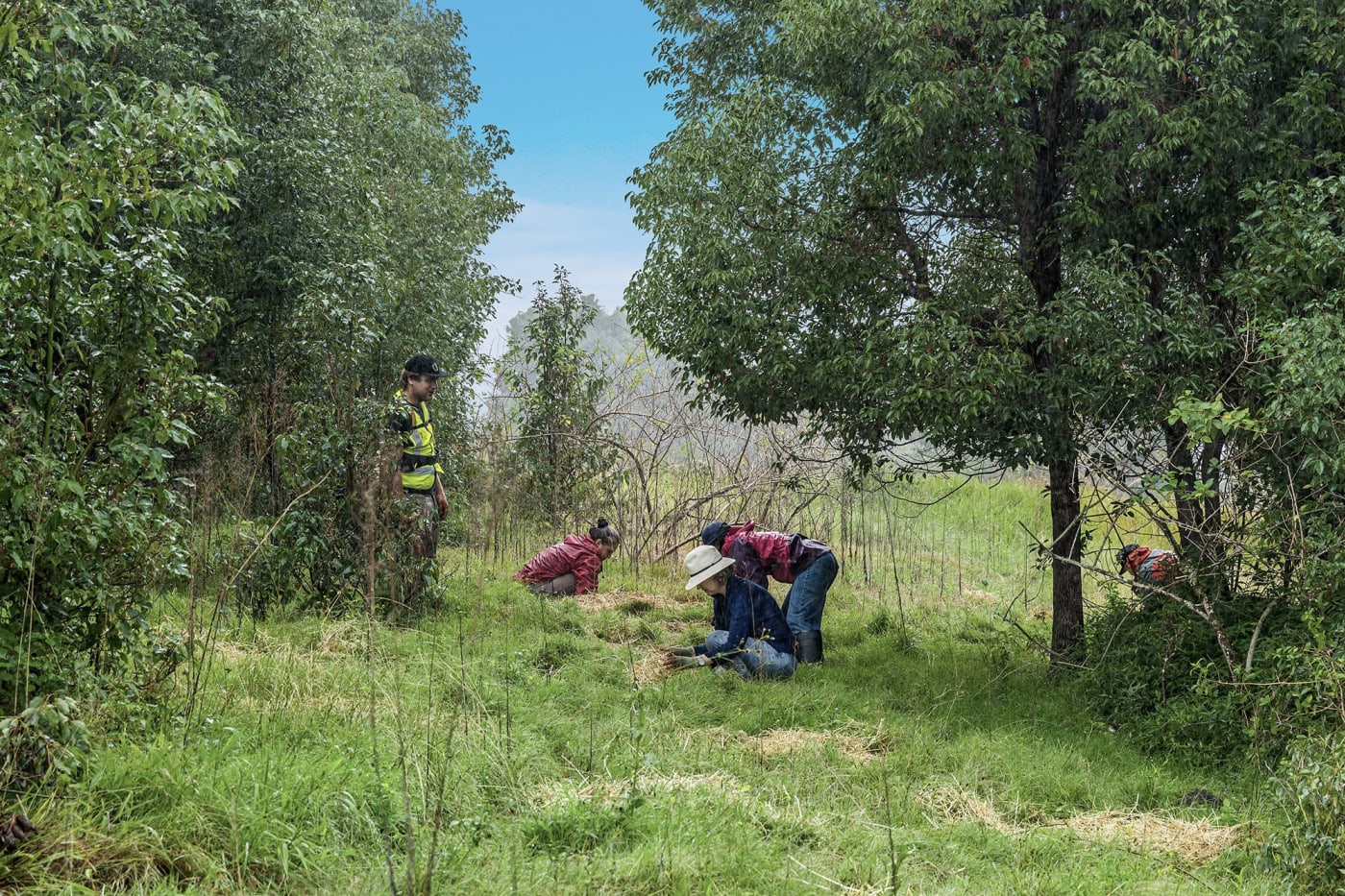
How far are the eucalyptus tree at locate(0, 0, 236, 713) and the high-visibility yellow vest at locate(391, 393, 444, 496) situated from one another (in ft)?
10.8

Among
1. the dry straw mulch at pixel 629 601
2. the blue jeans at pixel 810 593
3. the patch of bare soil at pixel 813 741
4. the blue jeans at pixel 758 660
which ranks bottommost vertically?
the patch of bare soil at pixel 813 741

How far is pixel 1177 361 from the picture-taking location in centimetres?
687

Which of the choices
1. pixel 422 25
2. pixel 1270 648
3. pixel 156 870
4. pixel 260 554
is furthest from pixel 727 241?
pixel 422 25

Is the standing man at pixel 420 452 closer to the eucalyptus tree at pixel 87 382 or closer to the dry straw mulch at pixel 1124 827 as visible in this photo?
the eucalyptus tree at pixel 87 382

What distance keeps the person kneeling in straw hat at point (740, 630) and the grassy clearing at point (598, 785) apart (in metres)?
0.22

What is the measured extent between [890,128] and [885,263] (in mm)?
1266

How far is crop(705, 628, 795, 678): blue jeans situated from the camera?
7195 mm

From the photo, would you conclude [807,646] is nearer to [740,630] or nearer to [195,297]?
[740,630]

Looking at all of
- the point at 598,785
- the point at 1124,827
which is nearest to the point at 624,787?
the point at 598,785

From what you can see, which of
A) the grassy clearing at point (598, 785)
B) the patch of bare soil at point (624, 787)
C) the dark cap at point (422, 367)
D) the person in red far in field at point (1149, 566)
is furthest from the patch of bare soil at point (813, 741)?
the dark cap at point (422, 367)

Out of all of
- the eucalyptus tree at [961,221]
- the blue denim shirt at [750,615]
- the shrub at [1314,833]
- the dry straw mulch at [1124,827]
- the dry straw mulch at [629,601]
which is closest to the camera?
the shrub at [1314,833]

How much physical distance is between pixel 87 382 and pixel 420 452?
395cm

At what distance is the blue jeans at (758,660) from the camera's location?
7.20 metres

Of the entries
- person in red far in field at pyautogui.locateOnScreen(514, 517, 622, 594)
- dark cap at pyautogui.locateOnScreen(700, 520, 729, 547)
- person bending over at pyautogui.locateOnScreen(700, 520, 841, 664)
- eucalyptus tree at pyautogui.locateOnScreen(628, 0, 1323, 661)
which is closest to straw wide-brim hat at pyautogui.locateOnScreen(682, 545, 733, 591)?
person bending over at pyautogui.locateOnScreen(700, 520, 841, 664)
